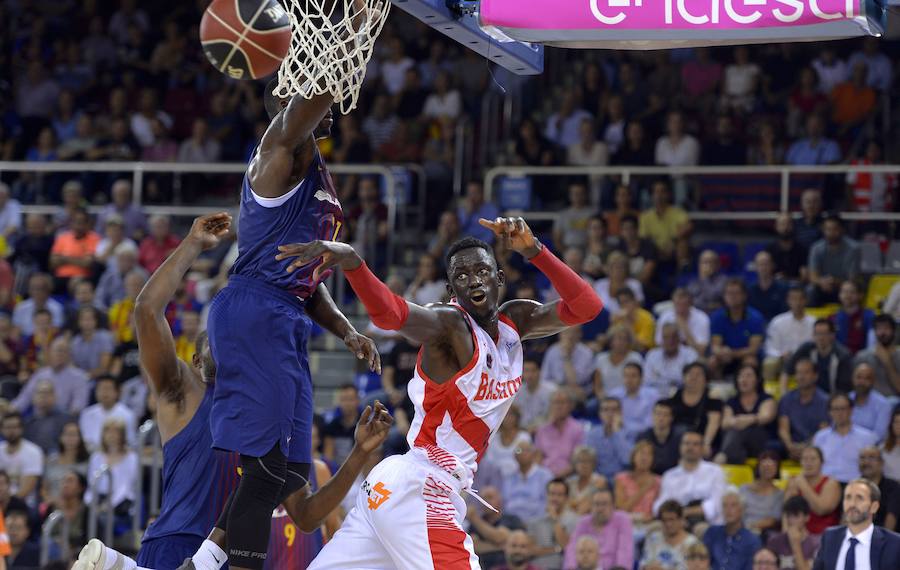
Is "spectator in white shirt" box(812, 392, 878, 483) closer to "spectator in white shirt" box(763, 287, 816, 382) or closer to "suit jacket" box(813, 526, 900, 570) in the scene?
"spectator in white shirt" box(763, 287, 816, 382)

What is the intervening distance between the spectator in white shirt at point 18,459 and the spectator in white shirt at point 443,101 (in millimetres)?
6437

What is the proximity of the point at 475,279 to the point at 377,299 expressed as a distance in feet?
2.17

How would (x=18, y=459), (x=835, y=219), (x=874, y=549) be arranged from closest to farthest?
(x=874, y=549)
(x=18, y=459)
(x=835, y=219)

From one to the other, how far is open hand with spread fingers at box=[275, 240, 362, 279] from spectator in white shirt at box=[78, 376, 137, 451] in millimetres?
7990

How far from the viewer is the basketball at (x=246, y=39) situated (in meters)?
6.47

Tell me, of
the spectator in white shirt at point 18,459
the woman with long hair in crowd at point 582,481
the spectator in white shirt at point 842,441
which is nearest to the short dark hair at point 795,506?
the spectator in white shirt at point 842,441

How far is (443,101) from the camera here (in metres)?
17.1

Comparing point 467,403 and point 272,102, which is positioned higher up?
point 272,102

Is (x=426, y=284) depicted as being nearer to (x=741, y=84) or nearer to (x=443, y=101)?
(x=443, y=101)

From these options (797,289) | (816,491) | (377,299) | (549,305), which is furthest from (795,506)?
(377,299)

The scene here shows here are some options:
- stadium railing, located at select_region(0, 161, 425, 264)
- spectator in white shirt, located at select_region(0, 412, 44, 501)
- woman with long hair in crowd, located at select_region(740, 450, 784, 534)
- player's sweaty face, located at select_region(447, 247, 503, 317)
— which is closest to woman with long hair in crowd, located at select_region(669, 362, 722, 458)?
woman with long hair in crowd, located at select_region(740, 450, 784, 534)

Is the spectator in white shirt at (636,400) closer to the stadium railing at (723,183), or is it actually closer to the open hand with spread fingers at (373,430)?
the stadium railing at (723,183)

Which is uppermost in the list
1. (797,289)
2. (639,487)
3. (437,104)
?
(437,104)

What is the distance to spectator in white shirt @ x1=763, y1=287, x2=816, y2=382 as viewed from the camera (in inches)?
507
